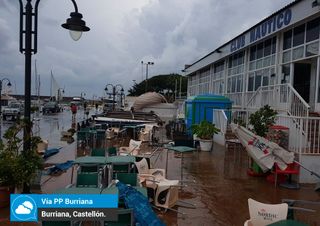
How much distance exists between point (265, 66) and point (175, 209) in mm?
13230

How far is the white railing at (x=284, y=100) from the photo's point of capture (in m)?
12.3

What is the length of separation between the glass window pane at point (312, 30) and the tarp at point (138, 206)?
11.2 meters

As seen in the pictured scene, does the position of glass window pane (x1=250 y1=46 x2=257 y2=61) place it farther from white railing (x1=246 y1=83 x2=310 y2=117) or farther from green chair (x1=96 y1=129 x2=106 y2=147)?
green chair (x1=96 y1=129 x2=106 y2=147)

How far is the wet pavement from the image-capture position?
729 centimetres

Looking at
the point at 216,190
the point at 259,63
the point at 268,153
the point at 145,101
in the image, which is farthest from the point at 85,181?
the point at 145,101

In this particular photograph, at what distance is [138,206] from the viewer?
5457 mm

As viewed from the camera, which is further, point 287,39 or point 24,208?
point 287,39

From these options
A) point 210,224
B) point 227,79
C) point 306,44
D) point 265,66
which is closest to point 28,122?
point 210,224

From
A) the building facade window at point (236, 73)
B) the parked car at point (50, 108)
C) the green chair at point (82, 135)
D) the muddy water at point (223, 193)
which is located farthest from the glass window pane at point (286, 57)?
the parked car at point (50, 108)

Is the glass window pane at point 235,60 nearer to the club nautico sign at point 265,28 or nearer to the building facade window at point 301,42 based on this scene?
the club nautico sign at point 265,28

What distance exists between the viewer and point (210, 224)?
6910 mm

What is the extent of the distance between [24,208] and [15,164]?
4.28m

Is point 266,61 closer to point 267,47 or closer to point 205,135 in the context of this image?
point 267,47

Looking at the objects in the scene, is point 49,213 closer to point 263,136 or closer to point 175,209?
point 175,209
